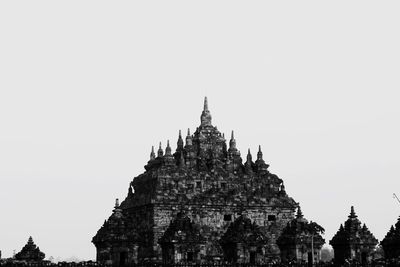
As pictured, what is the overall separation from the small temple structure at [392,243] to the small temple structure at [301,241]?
495cm

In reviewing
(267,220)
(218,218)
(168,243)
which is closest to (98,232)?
(168,243)

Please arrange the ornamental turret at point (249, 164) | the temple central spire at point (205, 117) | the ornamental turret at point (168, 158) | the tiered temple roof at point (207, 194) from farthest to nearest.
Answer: the temple central spire at point (205, 117) → the ornamental turret at point (249, 164) → the ornamental turret at point (168, 158) → the tiered temple roof at point (207, 194)

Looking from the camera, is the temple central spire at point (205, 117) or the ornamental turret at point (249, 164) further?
the temple central spire at point (205, 117)

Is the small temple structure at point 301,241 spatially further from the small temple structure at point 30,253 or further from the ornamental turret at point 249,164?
the small temple structure at point 30,253

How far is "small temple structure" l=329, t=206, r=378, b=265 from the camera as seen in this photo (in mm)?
60656

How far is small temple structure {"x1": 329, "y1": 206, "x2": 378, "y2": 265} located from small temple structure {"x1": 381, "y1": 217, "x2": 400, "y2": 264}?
179cm

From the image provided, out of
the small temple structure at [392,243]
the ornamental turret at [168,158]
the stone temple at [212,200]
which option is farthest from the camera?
the ornamental turret at [168,158]

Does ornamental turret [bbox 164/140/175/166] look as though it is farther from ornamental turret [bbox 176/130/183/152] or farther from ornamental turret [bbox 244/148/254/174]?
ornamental turret [bbox 244/148/254/174]

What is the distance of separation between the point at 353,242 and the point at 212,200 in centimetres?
1337

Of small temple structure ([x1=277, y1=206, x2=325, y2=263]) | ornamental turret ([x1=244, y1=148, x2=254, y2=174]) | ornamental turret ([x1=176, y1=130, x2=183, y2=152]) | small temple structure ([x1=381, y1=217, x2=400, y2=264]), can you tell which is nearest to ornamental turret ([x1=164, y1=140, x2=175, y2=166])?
ornamental turret ([x1=176, y1=130, x2=183, y2=152])

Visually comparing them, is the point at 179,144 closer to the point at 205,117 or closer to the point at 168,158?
the point at 205,117

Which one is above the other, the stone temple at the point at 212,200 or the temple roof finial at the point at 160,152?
the temple roof finial at the point at 160,152

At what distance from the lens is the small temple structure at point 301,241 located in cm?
5878

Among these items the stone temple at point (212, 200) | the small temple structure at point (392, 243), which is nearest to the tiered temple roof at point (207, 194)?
→ the stone temple at point (212, 200)
